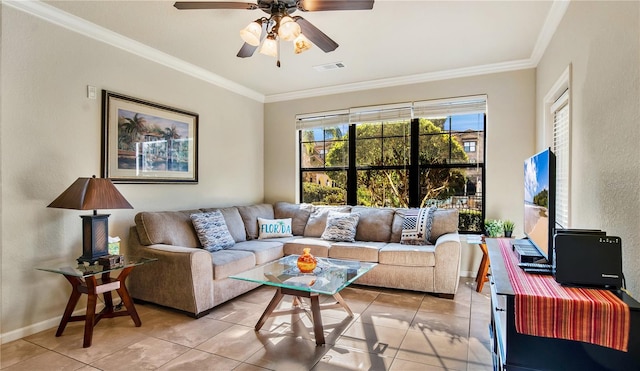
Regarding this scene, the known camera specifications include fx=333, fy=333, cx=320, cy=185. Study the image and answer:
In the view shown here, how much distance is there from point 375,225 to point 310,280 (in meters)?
1.90

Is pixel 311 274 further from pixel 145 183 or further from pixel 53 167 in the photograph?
pixel 53 167

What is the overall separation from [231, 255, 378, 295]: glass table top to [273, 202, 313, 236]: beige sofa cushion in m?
1.58

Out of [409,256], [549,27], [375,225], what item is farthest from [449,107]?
[409,256]

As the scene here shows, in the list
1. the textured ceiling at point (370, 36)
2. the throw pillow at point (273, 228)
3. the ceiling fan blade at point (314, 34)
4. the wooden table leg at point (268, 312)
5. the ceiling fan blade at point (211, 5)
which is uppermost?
the textured ceiling at point (370, 36)

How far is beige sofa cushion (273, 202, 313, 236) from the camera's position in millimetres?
4736

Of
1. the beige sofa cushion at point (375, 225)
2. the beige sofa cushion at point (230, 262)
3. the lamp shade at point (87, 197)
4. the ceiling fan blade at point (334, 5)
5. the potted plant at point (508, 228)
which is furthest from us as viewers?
the beige sofa cushion at point (375, 225)

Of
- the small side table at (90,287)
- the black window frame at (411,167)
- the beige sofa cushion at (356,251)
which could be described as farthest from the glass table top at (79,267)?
the black window frame at (411,167)

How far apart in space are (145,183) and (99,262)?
3.54ft

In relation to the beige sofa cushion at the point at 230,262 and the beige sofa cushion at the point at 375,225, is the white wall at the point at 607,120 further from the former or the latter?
the beige sofa cushion at the point at 230,262

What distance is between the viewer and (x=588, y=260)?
1380 mm

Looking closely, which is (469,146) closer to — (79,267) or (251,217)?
(251,217)

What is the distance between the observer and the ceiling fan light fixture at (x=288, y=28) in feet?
7.06

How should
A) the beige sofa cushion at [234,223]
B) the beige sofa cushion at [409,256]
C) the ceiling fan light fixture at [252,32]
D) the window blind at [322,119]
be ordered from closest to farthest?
the ceiling fan light fixture at [252,32], the beige sofa cushion at [409,256], the beige sofa cushion at [234,223], the window blind at [322,119]

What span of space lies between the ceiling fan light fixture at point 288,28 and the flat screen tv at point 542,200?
162 cm
